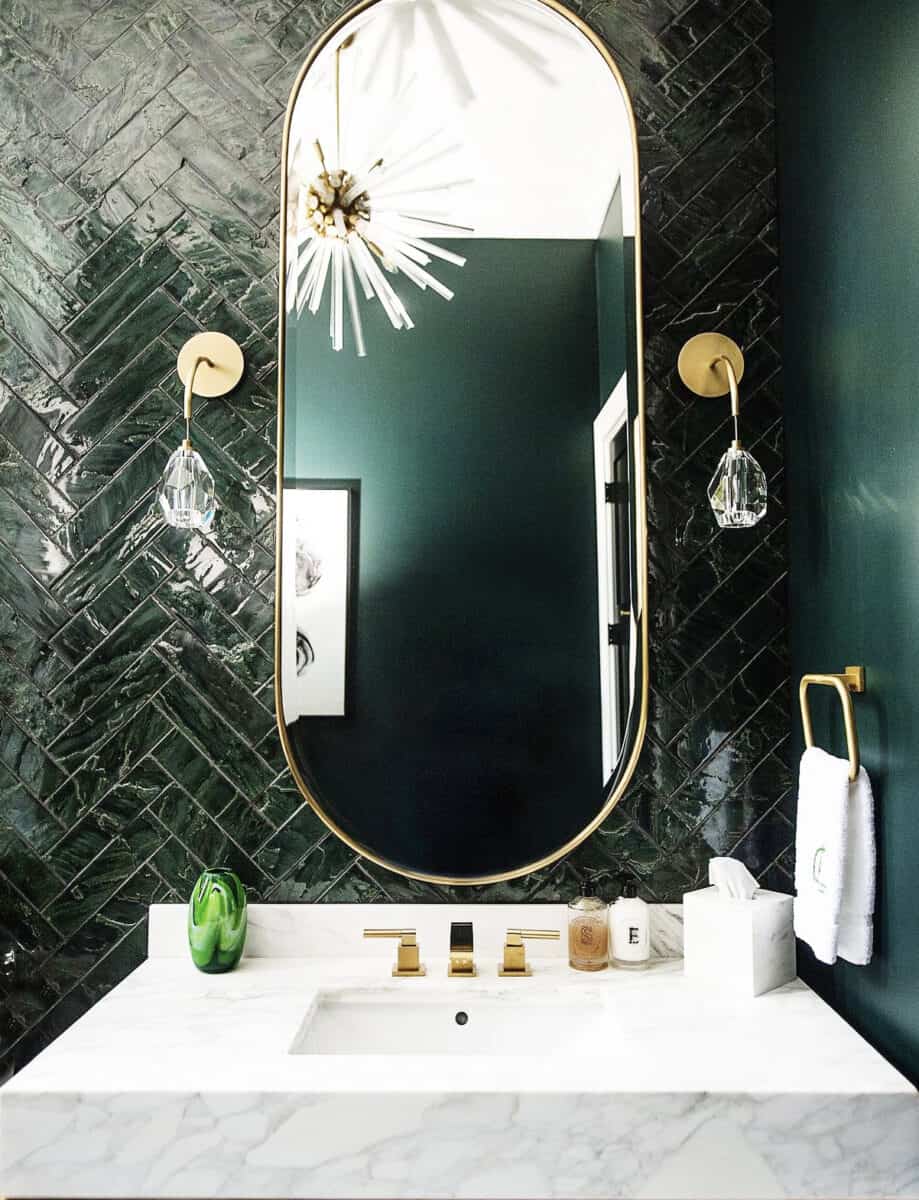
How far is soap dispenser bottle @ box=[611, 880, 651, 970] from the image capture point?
1.59 meters

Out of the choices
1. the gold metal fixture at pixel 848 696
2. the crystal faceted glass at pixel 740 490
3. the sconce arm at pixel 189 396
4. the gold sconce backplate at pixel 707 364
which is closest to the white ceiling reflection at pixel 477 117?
the gold sconce backplate at pixel 707 364

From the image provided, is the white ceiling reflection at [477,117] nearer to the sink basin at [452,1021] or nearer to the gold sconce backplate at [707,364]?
the gold sconce backplate at [707,364]

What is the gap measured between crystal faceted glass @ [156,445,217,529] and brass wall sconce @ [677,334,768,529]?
84 centimetres

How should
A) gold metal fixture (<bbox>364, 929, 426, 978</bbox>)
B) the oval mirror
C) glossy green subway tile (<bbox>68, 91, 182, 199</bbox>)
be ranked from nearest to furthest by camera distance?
gold metal fixture (<bbox>364, 929, 426, 978</bbox>)
the oval mirror
glossy green subway tile (<bbox>68, 91, 182, 199</bbox>)

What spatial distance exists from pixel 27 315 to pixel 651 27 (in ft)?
4.19

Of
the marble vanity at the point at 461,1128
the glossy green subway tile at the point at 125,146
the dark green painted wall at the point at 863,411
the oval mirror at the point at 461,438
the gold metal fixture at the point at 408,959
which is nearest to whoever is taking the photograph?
the marble vanity at the point at 461,1128

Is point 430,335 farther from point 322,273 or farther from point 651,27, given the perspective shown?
point 651,27

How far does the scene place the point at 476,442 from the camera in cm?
171

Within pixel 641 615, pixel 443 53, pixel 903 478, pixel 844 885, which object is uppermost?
pixel 443 53

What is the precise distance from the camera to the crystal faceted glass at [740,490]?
158 centimetres

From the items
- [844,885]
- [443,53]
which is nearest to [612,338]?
[443,53]

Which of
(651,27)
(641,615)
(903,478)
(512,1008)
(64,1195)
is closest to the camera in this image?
(64,1195)

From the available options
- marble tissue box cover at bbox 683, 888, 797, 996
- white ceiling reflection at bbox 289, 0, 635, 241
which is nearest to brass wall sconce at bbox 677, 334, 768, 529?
white ceiling reflection at bbox 289, 0, 635, 241

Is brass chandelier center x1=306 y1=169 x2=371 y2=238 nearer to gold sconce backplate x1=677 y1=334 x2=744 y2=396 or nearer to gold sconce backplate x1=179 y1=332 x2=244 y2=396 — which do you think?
gold sconce backplate x1=179 y1=332 x2=244 y2=396
